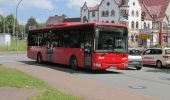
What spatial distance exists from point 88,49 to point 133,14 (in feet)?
308

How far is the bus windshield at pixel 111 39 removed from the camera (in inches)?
952

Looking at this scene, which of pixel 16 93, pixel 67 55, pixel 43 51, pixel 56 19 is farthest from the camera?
pixel 56 19

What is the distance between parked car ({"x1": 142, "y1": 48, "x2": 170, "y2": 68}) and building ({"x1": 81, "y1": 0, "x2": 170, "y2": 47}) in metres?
76.6

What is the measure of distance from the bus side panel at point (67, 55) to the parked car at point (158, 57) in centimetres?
744

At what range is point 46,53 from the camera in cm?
3147

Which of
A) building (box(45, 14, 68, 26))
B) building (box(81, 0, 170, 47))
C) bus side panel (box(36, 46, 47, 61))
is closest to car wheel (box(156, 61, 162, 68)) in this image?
bus side panel (box(36, 46, 47, 61))

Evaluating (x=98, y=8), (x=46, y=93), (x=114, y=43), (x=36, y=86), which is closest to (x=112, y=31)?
(x=114, y=43)

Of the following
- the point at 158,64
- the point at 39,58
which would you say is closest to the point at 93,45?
the point at 158,64

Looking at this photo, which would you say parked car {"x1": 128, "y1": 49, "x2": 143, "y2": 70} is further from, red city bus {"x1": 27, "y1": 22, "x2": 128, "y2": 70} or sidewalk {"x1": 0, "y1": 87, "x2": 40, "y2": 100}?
sidewalk {"x1": 0, "y1": 87, "x2": 40, "y2": 100}

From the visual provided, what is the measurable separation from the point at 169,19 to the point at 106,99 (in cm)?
11445

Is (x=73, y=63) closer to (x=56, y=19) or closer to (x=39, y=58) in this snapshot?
(x=39, y=58)

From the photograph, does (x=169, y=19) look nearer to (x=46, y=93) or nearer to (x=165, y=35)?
(x=165, y=35)

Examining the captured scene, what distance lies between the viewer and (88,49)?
24750mm

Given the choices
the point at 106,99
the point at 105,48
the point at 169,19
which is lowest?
the point at 106,99
